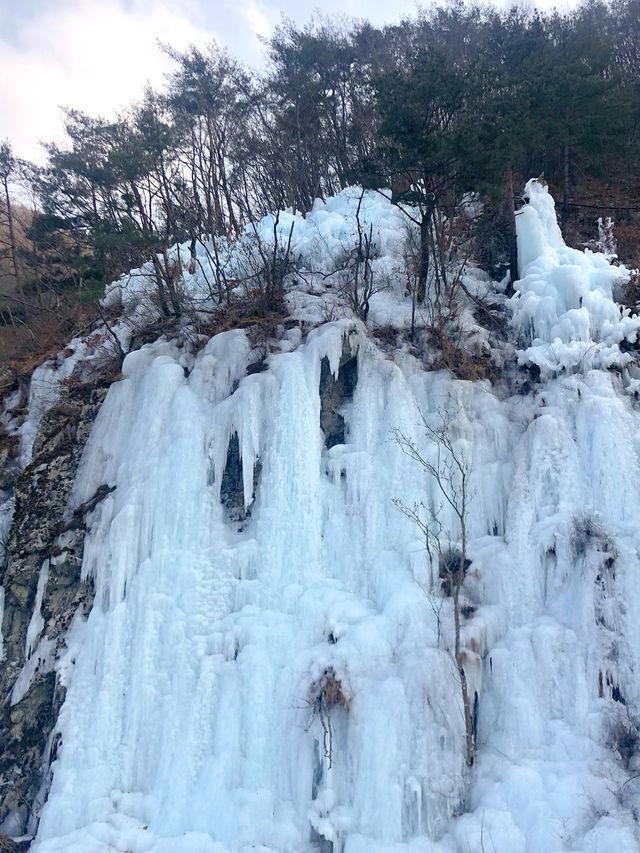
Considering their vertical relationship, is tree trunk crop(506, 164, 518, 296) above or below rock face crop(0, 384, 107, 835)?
above

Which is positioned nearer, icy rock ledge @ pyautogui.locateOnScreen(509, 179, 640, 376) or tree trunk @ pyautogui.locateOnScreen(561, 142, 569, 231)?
icy rock ledge @ pyautogui.locateOnScreen(509, 179, 640, 376)

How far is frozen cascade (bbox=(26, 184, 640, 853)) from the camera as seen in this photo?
670 cm

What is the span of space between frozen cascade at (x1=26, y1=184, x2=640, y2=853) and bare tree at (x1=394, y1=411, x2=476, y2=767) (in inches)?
6.4

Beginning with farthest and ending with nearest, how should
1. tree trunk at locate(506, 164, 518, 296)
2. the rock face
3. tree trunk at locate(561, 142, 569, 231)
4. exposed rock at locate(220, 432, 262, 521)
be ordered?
tree trunk at locate(561, 142, 569, 231), tree trunk at locate(506, 164, 518, 296), exposed rock at locate(220, 432, 262, 521), the rock face

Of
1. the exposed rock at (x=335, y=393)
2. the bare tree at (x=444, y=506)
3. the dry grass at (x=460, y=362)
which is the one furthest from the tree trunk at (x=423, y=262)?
the bare tree at (x=444, y=506)

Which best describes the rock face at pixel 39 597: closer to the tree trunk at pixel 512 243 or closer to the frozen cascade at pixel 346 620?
the frozen cascade at pixel 346 620

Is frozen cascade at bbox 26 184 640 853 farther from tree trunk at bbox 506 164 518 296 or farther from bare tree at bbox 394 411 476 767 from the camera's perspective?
tree trunk at bbox 506 164 518 296

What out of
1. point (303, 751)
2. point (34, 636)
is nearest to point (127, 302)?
point (34, 636)

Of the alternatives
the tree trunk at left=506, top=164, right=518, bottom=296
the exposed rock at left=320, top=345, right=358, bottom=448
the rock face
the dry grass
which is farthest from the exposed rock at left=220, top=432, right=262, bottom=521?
the tree trunk at left=506, top=164, right=518, bottom=296

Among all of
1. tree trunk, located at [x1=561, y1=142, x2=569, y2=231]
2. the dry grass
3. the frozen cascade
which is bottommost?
the frozen cascade

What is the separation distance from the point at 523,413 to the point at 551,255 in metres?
3.54

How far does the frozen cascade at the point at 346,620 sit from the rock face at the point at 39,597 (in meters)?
0.42

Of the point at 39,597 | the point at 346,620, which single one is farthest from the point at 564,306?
the point at 39,597

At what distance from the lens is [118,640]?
829cm
